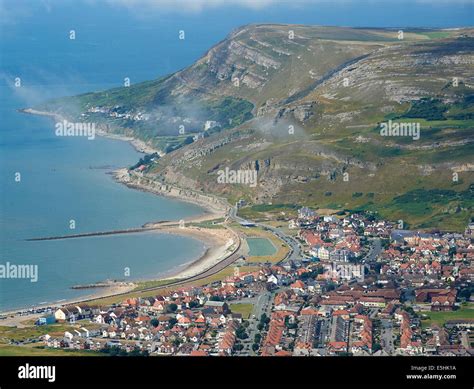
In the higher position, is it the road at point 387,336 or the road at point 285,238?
the road at point 285,238

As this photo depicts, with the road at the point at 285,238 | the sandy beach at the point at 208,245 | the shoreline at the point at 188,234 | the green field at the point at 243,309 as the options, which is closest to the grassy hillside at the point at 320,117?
the shoreline at the point at 188,234

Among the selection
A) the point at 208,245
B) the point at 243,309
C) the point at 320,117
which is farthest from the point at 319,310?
the point at 320,117

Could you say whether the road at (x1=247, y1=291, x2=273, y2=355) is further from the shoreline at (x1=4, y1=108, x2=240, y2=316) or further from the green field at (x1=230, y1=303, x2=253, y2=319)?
the shoreline at (x1=4, y1=108, x2=240, y2=316)

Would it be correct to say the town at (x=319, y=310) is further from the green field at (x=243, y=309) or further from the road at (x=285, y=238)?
the road at (x=285, y=238)

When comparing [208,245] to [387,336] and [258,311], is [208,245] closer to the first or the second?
[258,311]

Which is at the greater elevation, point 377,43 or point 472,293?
point 377,43

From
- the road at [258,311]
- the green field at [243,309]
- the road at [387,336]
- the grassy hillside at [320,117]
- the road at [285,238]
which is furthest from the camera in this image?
the grassy hillside at [320,117]
